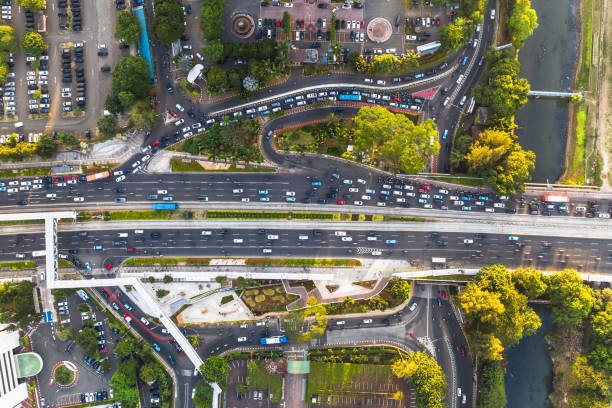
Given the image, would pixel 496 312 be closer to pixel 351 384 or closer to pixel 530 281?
pixel 530 281

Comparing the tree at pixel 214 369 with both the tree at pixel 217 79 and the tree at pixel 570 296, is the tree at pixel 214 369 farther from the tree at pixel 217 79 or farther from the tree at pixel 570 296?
the tree at pixel 570 296

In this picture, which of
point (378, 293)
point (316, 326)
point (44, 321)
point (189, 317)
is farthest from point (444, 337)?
point (44, 321)

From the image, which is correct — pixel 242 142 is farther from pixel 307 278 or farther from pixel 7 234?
pixel 7 234

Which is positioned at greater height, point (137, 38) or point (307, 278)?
point (137, 38)

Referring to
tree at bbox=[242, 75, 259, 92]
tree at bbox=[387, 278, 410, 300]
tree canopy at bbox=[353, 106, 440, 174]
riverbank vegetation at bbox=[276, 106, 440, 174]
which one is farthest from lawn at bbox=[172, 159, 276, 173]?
tree at bbox=[387, 278, 410, 300]

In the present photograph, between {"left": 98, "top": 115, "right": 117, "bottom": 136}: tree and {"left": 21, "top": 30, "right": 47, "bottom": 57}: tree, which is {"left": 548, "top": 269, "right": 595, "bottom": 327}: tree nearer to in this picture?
{"left": 98, "top": 115, "right": 117, "bottom": 136}: tree

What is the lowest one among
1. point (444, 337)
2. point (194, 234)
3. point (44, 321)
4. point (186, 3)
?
point (444, 337)

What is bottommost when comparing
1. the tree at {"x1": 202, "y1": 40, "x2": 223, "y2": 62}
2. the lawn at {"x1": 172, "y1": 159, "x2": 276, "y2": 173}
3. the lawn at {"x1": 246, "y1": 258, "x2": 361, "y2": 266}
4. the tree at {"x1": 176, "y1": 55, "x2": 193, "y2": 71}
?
the lawn at {"x1": 246, "y1": 258, "x2": 361, "y2": 266}

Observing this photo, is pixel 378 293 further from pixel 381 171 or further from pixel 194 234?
pixel 194 234

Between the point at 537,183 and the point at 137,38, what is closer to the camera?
the point at 137,38
